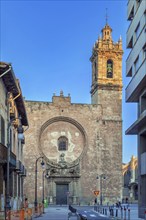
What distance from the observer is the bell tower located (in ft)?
219

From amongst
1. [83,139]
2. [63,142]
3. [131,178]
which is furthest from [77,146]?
[131,178]

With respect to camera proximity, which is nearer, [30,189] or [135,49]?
[135,49]

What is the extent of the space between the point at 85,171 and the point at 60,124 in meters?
7.39

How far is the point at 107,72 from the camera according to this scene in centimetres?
6775

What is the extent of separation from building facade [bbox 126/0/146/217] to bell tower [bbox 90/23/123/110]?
3105cm

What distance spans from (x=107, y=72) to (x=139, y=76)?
38.1 metres

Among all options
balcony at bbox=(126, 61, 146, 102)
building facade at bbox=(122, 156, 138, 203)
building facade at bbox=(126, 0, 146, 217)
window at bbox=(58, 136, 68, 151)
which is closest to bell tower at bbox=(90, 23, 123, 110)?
window at bbox=(58, 136, 68, 151)

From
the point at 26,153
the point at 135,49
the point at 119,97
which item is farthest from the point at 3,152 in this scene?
the point at 119,97

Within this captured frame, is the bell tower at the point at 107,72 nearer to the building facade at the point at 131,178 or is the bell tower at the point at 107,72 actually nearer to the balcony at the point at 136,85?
the balcony at the point at 136,85

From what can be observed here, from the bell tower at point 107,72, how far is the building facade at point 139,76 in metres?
31.1

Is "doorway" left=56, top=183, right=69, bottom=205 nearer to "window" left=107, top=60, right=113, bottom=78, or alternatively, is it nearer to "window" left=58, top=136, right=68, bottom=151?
"window" left=58, top=136, right=68, bottom=151

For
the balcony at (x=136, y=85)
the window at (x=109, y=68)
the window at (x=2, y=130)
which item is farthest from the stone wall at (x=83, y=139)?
the window at (x=2, y=130)

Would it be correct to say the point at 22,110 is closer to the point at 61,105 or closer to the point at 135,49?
the point at 135,49

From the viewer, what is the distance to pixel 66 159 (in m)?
64.7
